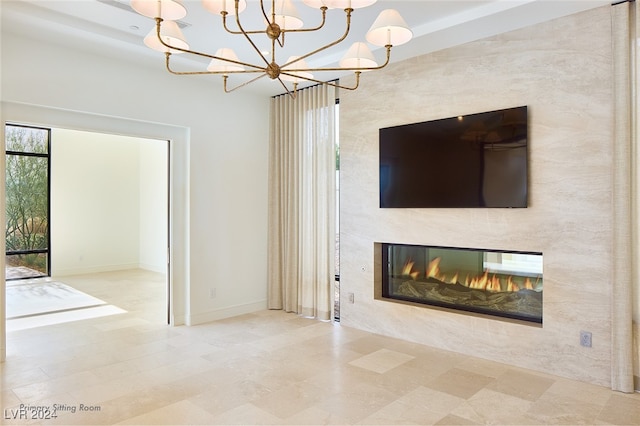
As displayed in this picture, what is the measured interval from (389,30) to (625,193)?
2179 millimetres

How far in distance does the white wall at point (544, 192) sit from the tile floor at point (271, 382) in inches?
9.0

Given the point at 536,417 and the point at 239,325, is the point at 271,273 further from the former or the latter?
the point at 536,417

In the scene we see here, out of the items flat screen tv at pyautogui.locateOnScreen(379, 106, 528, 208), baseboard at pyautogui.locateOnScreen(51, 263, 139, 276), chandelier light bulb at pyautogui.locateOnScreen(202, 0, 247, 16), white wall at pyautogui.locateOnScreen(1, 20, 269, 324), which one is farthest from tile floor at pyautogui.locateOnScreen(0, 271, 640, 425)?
baseboard at pyautogui.locateOnScreen(51, 263, 139, 276)

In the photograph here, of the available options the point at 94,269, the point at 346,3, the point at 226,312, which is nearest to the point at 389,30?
the point at 346,3

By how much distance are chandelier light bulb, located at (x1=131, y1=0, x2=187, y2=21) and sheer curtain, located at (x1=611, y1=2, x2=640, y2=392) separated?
123 inches

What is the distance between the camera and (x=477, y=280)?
13.5ft

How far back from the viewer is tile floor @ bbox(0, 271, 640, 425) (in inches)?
109

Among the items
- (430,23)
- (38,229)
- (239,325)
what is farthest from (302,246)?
(38,229)

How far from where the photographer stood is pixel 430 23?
371 centimetres

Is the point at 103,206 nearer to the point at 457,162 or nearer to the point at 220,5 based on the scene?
the point at 457,162

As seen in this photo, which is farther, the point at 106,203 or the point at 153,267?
the point at 153,267

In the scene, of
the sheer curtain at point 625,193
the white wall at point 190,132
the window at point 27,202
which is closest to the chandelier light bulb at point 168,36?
the white wall at point 190,132

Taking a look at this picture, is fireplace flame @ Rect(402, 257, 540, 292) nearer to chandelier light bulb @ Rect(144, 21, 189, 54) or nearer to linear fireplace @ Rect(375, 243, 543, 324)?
linear fireplace @ Rect(375, 243, 543, 324)

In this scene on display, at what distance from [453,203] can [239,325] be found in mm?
2822
